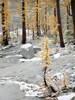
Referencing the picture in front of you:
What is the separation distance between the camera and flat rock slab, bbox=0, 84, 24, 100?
4625 mm

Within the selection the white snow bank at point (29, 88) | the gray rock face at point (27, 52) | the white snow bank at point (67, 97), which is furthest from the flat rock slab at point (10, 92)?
the gray rock face at point (27, 52)

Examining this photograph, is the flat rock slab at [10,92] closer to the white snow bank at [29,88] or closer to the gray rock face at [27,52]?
the white snow bank at [29,88]

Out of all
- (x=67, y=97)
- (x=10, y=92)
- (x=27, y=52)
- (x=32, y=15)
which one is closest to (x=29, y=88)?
(x=10, y=92)

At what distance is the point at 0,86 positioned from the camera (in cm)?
562

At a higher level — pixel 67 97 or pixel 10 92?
pixel 67 97

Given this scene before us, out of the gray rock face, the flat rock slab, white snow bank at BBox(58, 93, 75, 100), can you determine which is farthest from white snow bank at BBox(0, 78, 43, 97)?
the gray rock face

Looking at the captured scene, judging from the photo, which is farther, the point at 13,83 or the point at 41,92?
the point at 13,83

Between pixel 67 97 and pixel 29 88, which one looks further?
pixel 29 88

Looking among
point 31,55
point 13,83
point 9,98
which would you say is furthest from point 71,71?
point 31,55

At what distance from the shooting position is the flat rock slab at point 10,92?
182 inches

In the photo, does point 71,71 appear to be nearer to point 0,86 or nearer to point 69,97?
point 69,97

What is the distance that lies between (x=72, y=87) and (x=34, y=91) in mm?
1348

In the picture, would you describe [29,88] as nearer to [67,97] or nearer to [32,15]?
[67,97]

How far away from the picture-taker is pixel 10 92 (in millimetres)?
5035
